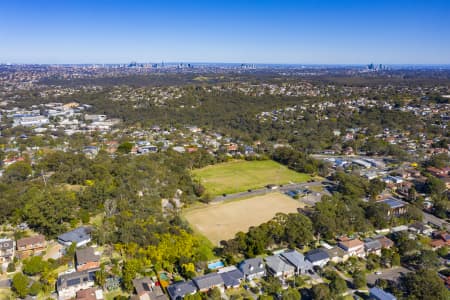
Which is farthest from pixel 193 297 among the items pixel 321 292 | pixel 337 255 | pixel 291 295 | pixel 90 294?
pixel 337 255

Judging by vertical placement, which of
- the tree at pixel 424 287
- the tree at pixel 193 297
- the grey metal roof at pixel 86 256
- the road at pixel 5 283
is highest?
the tree at pixel 424 287

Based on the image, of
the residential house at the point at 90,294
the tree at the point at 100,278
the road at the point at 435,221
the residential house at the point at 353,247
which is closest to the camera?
the residential house at the point at 90,294

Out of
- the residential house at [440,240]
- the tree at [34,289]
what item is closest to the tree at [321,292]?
the residential house at [440,240]

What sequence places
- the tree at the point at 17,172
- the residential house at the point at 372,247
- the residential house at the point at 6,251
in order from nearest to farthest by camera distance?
the residential house at the point at 6,251, the residential house at the point at 372,247, the tree at the point at 17,172

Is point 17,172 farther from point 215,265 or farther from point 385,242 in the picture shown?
point 385,242

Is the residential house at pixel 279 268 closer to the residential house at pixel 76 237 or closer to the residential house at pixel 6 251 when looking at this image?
the residential house at pixel 76 237

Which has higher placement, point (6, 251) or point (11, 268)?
point (6, 251)
